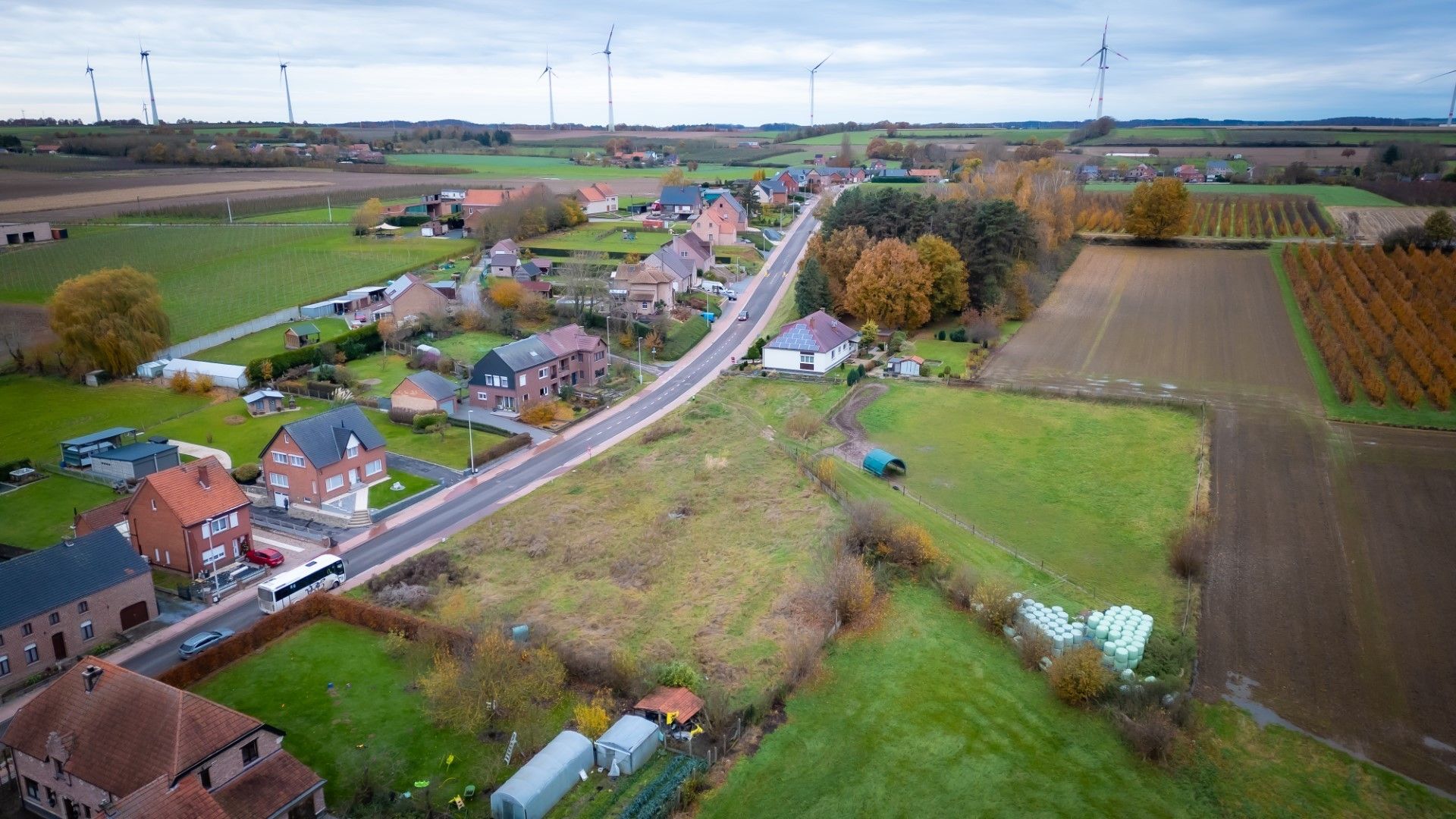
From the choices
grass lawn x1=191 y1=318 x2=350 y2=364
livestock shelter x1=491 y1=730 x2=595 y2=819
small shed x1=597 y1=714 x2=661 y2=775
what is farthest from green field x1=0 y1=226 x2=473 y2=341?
small shed x1=597 y1=714 x2=661 y2=775

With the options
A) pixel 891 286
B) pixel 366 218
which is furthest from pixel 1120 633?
pixel 366 218

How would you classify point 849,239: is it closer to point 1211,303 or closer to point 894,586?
point 1211,303

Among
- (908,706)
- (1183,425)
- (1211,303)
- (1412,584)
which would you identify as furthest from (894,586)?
(1211,303)

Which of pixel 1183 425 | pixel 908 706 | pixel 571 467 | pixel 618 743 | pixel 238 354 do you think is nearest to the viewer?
pixel 618 743

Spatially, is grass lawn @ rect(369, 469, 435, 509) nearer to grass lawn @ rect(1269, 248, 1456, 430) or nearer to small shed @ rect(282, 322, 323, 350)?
small shed @ rect(282, 322, 323, 350)

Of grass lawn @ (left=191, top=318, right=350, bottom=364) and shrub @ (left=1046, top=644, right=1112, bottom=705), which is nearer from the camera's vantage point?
shrub @ (left=1046, top=644, right=1112, bottom=705)

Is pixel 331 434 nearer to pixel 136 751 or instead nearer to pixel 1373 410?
pixel 136 751
